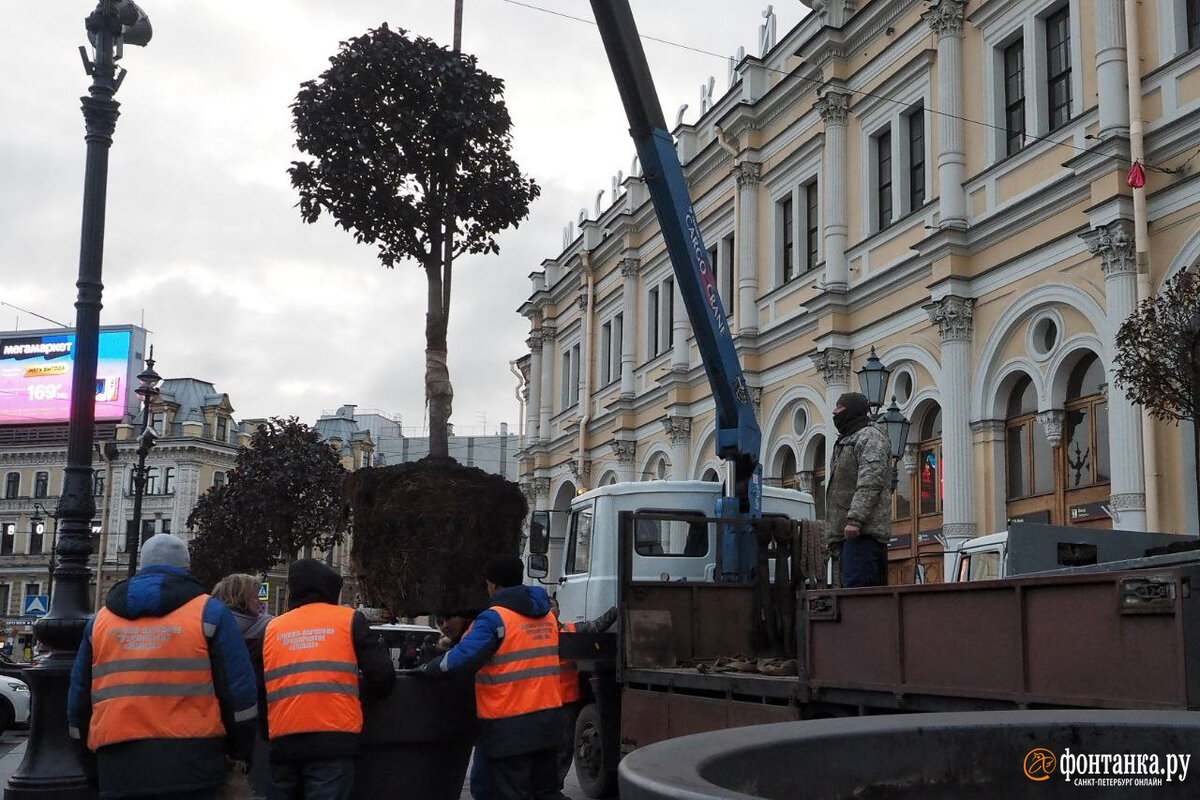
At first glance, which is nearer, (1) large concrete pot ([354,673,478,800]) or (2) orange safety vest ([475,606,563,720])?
(1) large concrete pot ([354,673,478,800])

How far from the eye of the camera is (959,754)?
1782mm

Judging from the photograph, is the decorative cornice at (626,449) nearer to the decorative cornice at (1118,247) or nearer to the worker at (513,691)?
the decorative cornice at (1118,247)

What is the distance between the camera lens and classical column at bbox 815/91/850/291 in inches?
Answer: 955

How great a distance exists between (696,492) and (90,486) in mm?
5415

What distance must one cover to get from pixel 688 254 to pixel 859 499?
4.45 m

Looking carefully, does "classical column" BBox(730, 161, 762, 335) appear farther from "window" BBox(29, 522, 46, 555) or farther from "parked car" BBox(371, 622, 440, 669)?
"window" BBox(29, 522, 46, 555)

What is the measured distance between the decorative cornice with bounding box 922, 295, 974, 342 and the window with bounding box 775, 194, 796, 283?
6.23 metres

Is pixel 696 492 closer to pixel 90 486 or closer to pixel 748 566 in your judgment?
pixel 748 566

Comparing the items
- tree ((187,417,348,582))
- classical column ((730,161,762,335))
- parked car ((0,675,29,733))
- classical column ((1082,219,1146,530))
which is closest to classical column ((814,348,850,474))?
classical column ((730,161,762,335))

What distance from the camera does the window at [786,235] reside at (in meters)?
26.9

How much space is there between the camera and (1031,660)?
5.36 meters

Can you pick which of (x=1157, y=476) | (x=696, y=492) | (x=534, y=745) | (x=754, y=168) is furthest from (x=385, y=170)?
(x=754, y=168)

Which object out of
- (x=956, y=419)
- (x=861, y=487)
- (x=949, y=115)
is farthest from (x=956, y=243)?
(x=861, y=487)

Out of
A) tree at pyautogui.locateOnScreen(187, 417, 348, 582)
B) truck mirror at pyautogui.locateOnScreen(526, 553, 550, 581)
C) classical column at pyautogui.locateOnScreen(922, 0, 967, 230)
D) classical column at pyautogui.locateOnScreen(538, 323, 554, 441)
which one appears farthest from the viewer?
classical column at pyautogui.locateOnScreen(538, 323, 554, 441)
